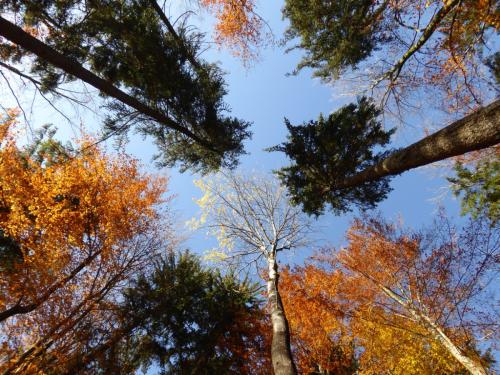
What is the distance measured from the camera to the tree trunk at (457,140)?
299 centimetres

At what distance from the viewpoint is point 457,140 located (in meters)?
3.37

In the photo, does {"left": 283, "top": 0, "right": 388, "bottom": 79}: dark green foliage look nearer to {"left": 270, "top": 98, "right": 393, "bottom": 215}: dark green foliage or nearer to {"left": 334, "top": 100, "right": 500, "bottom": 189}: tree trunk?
{"left": 270, "top": 98, "right": 393, "bottom": 215}: dark green foliage

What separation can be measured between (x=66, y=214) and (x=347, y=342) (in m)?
11.3

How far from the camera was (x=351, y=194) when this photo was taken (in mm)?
7781

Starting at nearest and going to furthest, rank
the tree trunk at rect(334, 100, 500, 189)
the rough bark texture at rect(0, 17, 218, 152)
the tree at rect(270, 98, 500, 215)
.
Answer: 1. the tree trunk at rect(334, 100, 500, 189)
2. the rough bark texture at rect(0, 17, 218, 152)
3. the tree at rect(270, 98, 500, 215)

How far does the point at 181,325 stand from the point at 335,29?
10.1m

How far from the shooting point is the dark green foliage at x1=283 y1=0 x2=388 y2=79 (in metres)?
6.65

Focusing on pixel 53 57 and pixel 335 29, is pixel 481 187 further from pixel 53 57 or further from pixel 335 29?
pixel 53 57

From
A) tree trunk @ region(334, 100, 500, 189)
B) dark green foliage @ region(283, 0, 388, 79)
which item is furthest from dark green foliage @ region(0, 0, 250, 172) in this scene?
tree trunk @ region(334, 100, 500, 189)

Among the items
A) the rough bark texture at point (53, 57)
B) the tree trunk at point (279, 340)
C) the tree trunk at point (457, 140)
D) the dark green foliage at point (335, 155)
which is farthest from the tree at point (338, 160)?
the rough bark texture at point (53, 57)

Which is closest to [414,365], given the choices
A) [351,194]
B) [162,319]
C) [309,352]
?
[309,352]

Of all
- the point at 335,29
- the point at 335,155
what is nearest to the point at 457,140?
the point at 335,155

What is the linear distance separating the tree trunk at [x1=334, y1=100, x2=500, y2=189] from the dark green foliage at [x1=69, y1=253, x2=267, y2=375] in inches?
295

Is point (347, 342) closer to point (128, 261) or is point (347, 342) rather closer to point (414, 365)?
point (414, 365)
